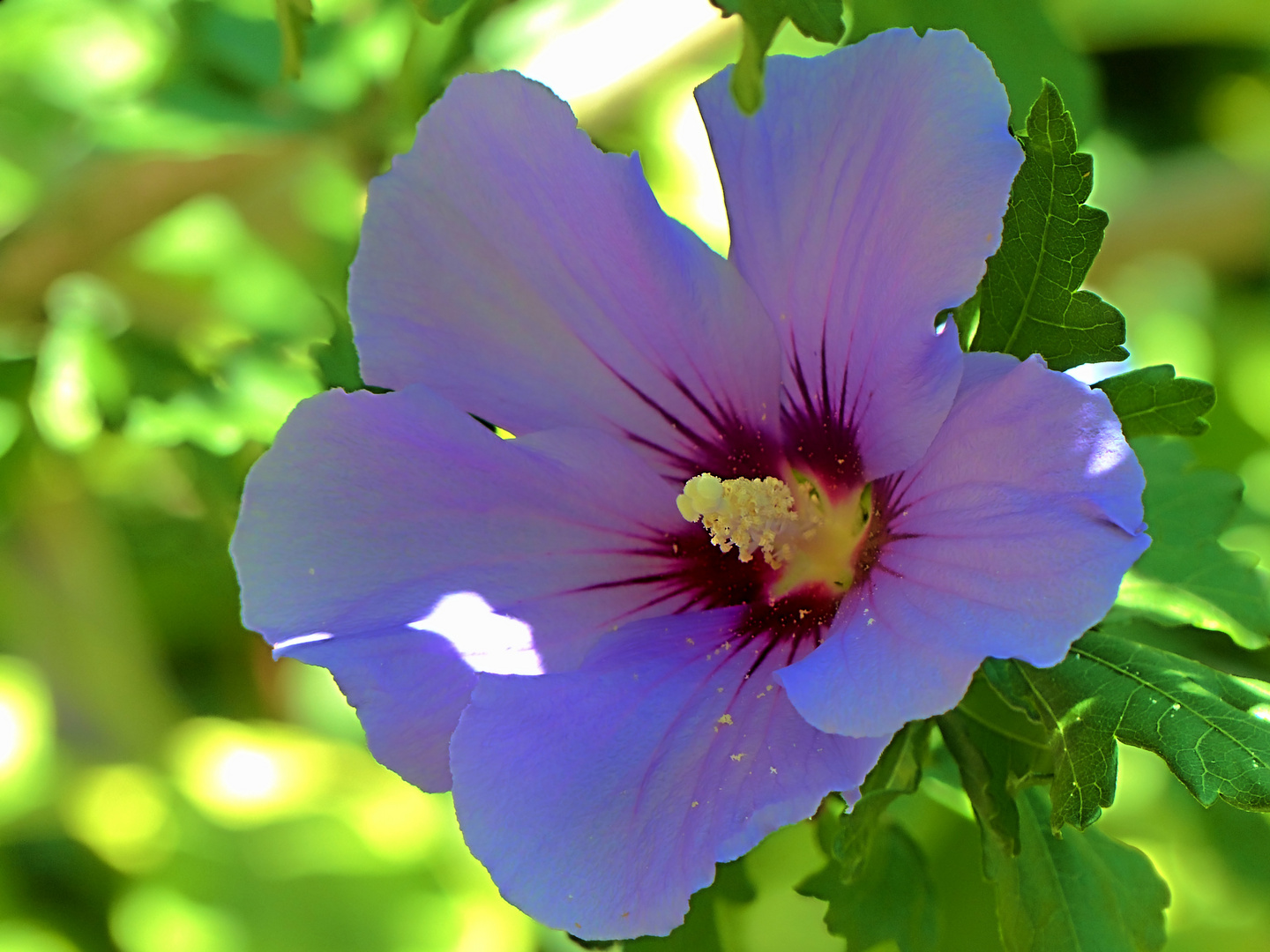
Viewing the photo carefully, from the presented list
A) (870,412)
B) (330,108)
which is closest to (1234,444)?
(330,108)

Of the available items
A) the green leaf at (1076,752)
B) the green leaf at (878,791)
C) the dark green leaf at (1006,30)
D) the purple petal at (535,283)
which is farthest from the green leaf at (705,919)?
the dark green leaf at (1006,30)

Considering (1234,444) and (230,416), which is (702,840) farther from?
(1234,444)

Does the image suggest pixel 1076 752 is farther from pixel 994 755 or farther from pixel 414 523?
pixel 414 523

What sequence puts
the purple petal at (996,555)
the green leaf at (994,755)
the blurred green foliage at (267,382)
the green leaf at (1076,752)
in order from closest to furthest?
the purple petal at (996,555) → the green leaf at (1076,752) → the green leaf at (994,755) → the blurred green foliage at (267,382)

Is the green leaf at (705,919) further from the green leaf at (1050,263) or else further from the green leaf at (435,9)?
the green leaf at (435,9)

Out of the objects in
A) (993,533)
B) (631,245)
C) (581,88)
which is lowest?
(993,533)

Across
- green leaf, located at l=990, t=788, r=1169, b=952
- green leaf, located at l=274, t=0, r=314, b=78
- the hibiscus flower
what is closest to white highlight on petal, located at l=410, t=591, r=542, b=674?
the hibiscus flower
